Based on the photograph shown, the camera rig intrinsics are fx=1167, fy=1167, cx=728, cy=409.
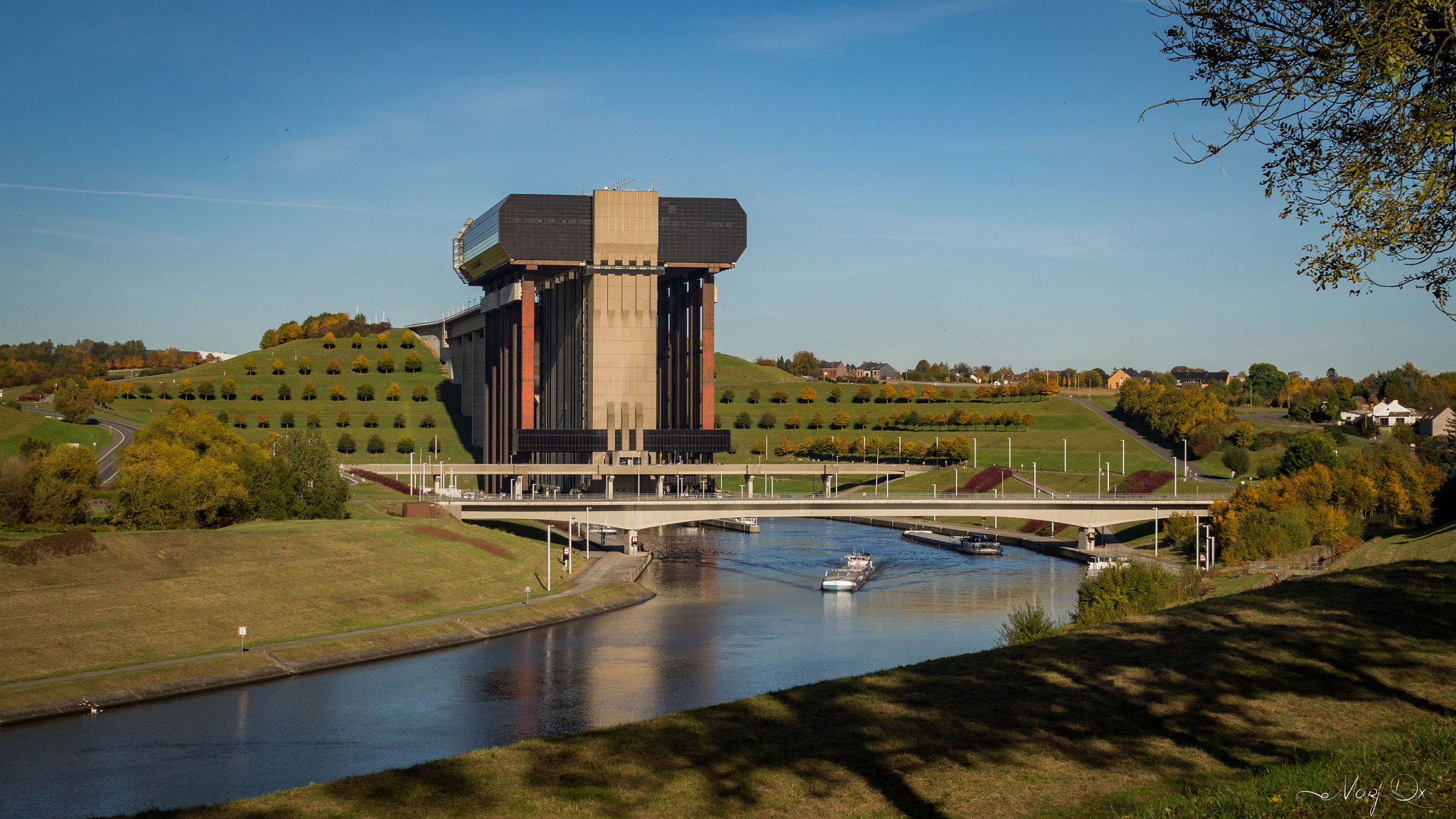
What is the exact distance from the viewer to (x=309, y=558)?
8562 centimetres

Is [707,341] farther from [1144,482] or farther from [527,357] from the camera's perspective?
[1144,482]

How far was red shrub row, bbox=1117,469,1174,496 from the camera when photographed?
6225 inches

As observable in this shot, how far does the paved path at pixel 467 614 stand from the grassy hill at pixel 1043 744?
44.8 metres

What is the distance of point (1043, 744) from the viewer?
22.7m

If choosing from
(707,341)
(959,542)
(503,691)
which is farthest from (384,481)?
(503,691)

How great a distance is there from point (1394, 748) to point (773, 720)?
12112mm

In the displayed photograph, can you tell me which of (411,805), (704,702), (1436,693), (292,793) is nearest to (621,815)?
(411,805)

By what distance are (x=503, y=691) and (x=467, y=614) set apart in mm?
24172

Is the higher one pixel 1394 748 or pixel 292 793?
pixel 1394 748

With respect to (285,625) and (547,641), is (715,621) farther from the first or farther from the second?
(285,625)

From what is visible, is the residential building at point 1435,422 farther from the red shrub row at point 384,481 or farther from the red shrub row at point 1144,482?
the red shrub row at point 384,481

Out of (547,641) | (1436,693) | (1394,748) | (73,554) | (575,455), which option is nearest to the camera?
(1394,748)

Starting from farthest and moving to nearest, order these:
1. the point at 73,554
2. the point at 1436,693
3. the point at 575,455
Result: the point at 575,455 < the point at 73,554 < the point at 1436,693
